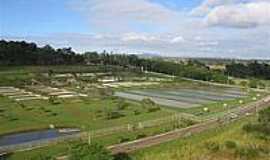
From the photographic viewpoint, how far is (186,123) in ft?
132

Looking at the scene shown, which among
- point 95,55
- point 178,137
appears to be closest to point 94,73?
point 95,55

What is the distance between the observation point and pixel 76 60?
386 feet

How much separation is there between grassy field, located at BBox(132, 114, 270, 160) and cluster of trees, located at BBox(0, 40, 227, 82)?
65.0 m

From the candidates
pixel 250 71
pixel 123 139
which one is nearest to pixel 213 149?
pixel 123 139

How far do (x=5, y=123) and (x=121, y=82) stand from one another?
4927 cm

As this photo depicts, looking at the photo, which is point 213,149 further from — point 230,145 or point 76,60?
point 76,60

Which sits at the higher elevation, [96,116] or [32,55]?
[32,55]

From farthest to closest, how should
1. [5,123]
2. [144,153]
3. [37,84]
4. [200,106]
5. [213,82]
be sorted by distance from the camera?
[213,82], [37,84], [200,106], [5,123], [144,153]

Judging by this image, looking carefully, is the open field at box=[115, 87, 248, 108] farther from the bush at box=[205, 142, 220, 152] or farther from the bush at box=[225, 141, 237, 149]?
the bush at box=[225, 141, 237, 149]

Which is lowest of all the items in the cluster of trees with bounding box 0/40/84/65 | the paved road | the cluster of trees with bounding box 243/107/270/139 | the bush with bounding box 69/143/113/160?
the paved road

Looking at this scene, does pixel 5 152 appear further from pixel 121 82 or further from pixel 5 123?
pixel 121 82

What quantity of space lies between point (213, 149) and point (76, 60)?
9334 centimetres

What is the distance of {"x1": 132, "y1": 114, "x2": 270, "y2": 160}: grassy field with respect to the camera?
26.0m

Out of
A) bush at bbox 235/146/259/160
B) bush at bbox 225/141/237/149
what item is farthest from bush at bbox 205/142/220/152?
bush at bbox 235/146/259/160
